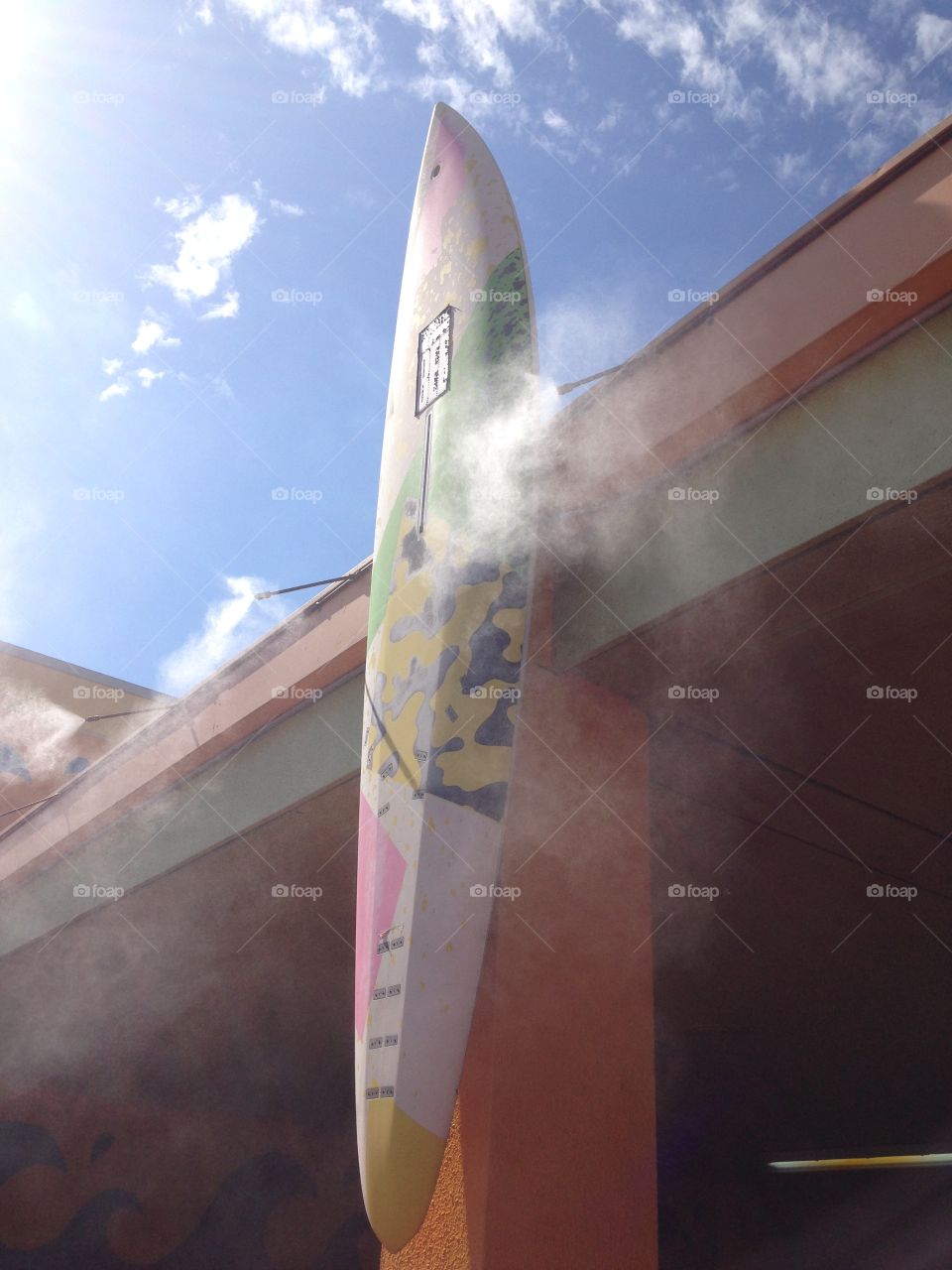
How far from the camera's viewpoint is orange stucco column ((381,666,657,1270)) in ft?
7.46

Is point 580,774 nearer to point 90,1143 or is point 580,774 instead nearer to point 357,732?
point 357,732

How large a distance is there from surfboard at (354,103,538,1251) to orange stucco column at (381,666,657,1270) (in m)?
0.37

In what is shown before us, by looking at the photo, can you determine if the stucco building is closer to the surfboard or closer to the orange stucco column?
the orange stucco column

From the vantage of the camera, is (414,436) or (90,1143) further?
(90,1143)

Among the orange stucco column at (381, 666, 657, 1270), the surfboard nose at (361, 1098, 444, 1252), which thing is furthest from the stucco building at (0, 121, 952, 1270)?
the surfboard nose at (361, 1098, 444, 1252)

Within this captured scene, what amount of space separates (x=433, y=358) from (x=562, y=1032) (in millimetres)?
1865

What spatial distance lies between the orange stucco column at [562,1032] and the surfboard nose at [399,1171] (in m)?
0.34

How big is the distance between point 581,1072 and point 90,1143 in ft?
13.0

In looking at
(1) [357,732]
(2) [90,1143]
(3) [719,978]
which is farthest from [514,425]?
(2) [90,1143]

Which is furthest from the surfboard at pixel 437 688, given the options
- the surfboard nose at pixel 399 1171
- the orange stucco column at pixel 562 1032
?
the orange stucco column at pixel 562 1032

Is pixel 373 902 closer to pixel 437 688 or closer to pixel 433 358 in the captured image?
pixel 437 688

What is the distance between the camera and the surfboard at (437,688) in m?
1.96

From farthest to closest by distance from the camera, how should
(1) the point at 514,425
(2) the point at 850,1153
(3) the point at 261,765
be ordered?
(2) the point at 850,1153
(3) the point at 261,765
(1) the point at 514,425

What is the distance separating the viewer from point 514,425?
2.57 metres
